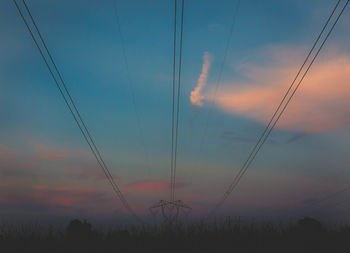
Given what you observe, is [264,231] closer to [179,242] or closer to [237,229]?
[237,229]

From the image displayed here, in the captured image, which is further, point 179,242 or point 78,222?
point 78,222

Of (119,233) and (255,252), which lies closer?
(255,252)

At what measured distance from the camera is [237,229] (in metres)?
23.4

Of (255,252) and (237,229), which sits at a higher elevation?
(237,229)

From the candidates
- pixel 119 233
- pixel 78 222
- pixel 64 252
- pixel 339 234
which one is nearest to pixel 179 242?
pixel 119 233

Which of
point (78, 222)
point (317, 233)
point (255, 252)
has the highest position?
point (78, 222)

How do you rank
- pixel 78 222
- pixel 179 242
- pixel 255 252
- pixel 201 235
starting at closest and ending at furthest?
pixel 255 252 < pixel 179 242 < pixel 201 235 < pixel 78 222

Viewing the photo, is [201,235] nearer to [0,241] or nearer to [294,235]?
[294,235]

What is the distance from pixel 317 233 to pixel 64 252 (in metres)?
12.4

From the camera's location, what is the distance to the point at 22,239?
22938 mm

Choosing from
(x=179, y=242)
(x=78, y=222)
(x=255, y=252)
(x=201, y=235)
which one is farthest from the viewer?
(x=78, y=222)

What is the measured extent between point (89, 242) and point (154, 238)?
3242 millimetres

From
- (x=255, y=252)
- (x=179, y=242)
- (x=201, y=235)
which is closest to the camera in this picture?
(x=255, y=252)

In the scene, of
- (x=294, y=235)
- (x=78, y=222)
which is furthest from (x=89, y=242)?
(x=78, y=222)
